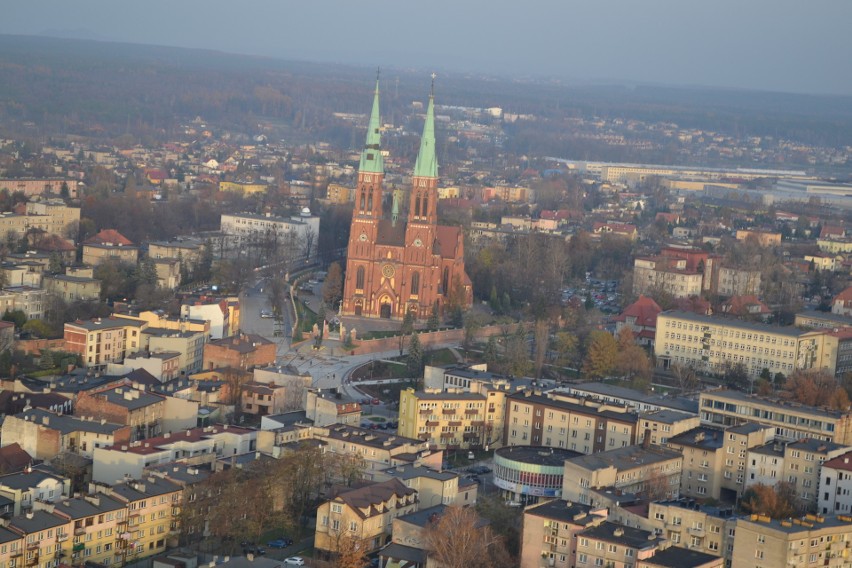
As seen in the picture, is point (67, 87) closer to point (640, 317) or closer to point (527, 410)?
point (640, 317)

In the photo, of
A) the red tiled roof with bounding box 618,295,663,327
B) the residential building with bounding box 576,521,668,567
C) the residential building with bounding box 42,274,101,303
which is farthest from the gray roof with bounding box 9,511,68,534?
the red tiled roof with bounding box 618,295,663,327

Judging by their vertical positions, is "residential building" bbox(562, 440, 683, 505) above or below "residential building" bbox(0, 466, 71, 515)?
above

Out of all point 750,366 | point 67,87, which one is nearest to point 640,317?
point 750,366

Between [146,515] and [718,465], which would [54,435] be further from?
[718,465]

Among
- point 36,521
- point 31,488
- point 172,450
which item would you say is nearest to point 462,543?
point 36,521

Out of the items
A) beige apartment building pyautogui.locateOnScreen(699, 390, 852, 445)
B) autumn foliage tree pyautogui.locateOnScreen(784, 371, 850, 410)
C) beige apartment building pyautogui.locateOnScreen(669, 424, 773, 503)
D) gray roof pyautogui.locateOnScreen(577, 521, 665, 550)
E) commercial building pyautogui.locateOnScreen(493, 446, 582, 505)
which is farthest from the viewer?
autumn foliage tree pyautogui.locateOnScreen(784, 371, 850, 410)

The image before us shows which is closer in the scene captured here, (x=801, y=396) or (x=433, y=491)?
(x=433, y=491)

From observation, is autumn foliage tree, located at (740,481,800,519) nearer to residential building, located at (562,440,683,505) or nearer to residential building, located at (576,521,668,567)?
residential building, located at (562,440,683,505)
